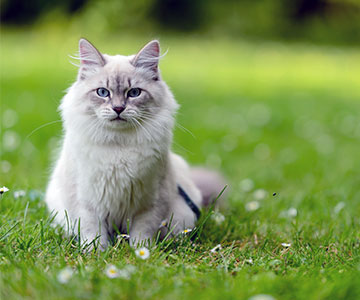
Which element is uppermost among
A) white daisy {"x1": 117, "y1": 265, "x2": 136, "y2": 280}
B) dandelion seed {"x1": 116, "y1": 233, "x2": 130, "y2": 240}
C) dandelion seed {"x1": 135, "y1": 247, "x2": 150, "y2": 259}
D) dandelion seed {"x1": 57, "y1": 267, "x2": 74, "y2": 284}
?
dandelion seed {"x1": 57, "y1": 267, "x2": 74, "y2": 284}

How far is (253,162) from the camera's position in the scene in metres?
5.04

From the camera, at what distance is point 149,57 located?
276 cm

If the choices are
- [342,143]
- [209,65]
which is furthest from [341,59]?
[342,143]

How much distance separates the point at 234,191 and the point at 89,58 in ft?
6.24

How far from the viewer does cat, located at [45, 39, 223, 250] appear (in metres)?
2.61

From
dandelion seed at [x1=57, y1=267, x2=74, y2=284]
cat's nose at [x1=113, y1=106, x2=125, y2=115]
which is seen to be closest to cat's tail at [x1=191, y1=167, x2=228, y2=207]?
cat's nose at [x1=113, y1=106, x2=125, y2=115]

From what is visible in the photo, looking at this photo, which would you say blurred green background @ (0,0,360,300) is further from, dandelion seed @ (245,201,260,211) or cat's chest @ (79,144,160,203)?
cat's chest @ (79,144,160,203)

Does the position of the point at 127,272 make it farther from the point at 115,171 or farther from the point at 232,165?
the point at 232,165

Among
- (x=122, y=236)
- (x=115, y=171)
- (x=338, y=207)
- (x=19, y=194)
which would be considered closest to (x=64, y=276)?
(x=122, y=236)

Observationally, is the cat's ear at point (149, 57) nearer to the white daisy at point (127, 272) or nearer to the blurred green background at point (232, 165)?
the blurred green background at point (232, 165)

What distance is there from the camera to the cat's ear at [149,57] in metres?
2.73

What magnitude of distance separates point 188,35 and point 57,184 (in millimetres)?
16001

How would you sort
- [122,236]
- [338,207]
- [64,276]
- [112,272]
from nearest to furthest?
1. [64,276]
2. [112,272]
3. [122,236]
4. [338,207]

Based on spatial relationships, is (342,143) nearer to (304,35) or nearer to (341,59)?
(341,59)
